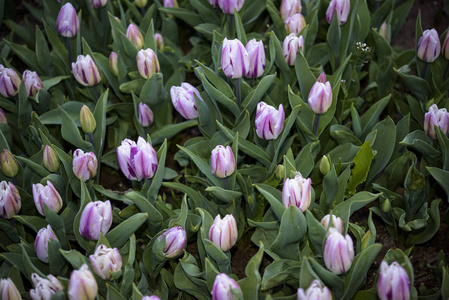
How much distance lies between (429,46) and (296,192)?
92cm

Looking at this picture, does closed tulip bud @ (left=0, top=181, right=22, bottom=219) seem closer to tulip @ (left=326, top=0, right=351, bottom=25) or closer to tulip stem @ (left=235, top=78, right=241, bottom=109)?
tulip stem @ (left=235, top=78, right=241, bottom=109)

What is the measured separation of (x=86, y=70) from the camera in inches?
86.9

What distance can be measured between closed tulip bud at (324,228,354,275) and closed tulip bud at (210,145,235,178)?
1.37 feet

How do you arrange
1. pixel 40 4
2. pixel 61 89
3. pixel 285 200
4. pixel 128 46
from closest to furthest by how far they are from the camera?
pixel 285 200 → pixel 128 46 → pixel 61 89 → pixel 40 4

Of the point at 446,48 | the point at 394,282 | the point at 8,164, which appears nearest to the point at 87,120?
the point at 8,164

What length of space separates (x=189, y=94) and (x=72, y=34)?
66cm

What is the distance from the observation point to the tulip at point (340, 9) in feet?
7.38

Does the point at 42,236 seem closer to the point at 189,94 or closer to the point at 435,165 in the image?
the point at 189,94

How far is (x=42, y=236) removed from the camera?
1.77m

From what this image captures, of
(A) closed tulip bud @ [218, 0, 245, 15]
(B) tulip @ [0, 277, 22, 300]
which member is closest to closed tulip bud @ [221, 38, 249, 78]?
(A) closed tulip bud @ [218, 0, 245, 15]

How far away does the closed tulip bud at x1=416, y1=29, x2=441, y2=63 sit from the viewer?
7.09 feet

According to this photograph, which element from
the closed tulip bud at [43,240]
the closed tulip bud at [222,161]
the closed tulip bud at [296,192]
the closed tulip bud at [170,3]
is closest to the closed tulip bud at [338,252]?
the closed tulip bud at [296,192]

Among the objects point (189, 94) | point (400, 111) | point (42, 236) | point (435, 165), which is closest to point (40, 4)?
point (189, 94)

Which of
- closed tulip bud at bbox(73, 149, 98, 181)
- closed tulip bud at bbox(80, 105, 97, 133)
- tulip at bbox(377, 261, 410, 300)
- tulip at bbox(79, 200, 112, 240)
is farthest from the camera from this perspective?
closed tulip bud at bbox(80, 105, 97, 133)
